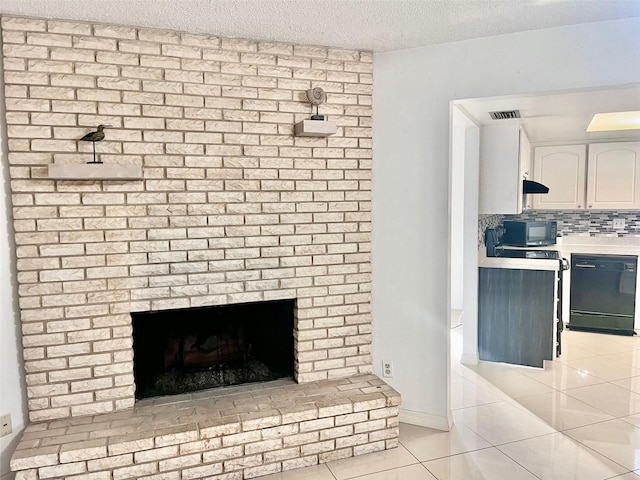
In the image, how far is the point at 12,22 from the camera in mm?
2334

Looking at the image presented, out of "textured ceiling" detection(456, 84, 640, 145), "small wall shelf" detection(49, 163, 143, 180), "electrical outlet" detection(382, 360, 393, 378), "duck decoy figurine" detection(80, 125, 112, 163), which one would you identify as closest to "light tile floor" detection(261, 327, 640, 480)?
"electrical outlet" detection(382, 360, 393, 378)

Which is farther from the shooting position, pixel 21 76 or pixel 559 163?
pixel 559 163

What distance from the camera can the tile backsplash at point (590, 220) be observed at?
18.1 feet

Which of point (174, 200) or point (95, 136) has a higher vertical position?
point (95, 136)

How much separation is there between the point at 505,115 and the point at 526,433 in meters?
2.44

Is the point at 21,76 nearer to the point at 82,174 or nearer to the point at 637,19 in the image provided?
the point at 82,174

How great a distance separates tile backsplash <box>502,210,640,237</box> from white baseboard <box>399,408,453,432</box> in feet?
10.6

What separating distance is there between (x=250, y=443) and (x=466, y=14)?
2570 millimetres

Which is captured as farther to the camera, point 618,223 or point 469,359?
point 618,223

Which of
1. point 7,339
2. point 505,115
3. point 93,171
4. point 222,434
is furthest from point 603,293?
point 7,339

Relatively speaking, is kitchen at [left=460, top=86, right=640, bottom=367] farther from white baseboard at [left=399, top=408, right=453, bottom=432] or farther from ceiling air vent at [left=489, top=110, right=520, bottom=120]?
white baseboard at [left=399, top=408, right=453, bottom=432]

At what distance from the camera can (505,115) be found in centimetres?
381

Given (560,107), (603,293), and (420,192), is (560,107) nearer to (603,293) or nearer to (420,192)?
(420,192)

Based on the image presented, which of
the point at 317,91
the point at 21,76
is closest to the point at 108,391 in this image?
the point at 21,76
